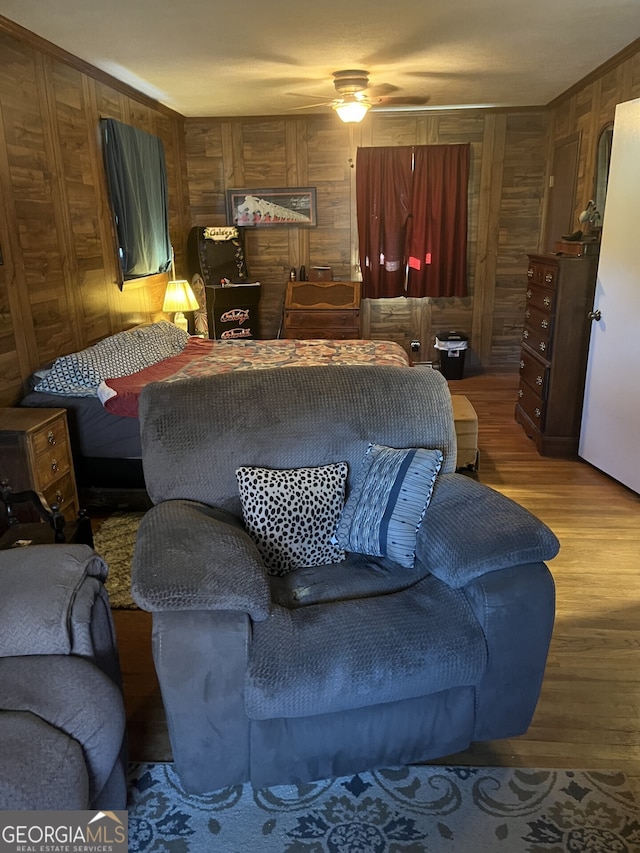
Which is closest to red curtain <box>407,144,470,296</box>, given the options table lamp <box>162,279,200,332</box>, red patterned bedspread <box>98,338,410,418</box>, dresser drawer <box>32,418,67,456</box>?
red patterned bedspread <box>98,338,410,418</box>

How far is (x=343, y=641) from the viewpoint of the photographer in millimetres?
1474

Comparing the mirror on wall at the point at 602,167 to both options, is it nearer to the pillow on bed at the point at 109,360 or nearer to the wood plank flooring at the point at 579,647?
the wood plank flooring at the point at 579,647

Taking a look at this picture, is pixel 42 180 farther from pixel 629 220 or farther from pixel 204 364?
pixel 629 220

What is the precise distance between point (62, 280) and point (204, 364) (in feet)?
3.02

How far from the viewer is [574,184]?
467 cm

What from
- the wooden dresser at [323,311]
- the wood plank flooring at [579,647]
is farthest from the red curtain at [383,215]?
the wood plank flooring at [579,647]

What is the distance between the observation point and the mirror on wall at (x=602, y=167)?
13.1 feet

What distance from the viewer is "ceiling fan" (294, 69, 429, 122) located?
3.92 m

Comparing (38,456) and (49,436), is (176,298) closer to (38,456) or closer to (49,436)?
(49,436)

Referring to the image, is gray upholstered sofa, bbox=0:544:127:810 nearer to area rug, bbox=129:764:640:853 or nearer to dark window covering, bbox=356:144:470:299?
area rug, bbox=129:764:640:853

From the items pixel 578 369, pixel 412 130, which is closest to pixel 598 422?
pixel 578 369

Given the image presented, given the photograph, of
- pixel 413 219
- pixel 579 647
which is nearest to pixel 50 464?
pixel 579 647

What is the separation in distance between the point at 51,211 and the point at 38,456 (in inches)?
57.3

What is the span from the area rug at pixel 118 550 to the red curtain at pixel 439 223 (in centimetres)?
376
